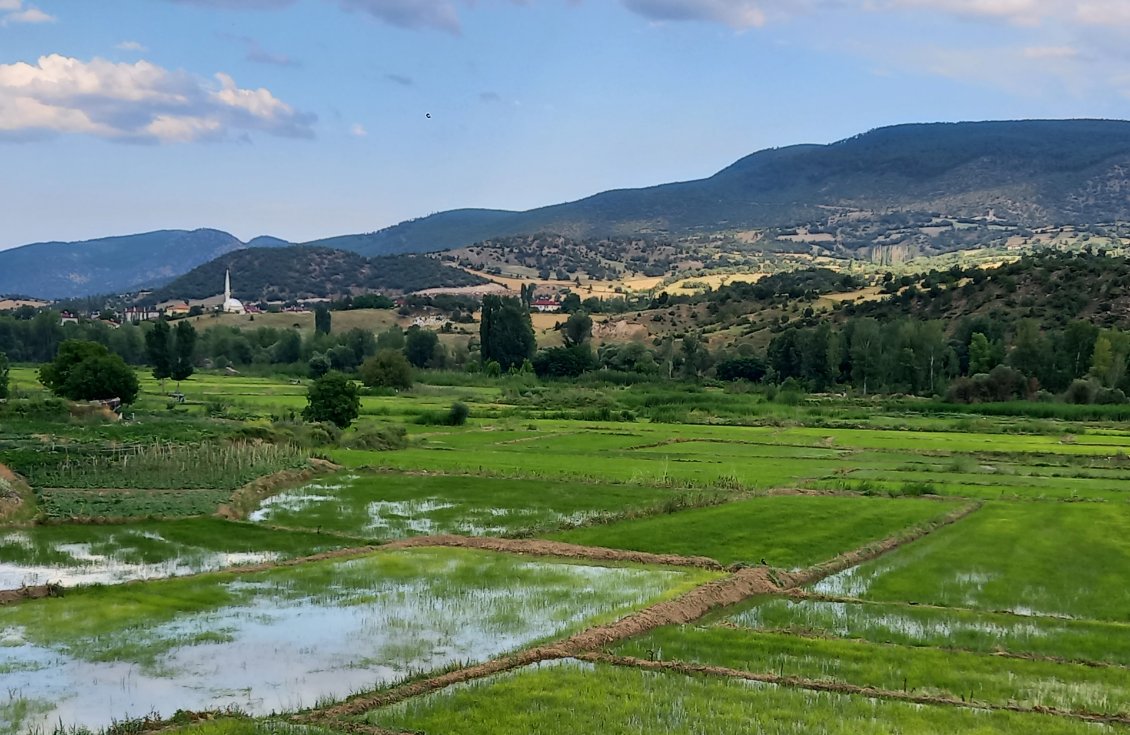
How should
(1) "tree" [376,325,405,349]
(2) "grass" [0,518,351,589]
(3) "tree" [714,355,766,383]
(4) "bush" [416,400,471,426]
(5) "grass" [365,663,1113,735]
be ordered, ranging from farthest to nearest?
1. (1) "tree" [376,325,405,349]
2. (3) "tree" [714,355,766,383]
3. (4) "bush" [416,400,471,426]
4. (2) "grass" [0,518,351,589]
5. (5) "grass" [365,663,1113,735]

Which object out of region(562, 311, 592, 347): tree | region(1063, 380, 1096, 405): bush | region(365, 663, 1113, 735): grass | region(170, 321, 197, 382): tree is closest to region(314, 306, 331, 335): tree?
region(562, 311, 592, 347): tree

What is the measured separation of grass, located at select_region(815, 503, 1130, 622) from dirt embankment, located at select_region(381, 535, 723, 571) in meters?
3.61

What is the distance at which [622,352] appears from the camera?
121 m

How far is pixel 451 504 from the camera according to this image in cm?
3788

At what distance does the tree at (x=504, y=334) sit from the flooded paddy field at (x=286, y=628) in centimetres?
9359

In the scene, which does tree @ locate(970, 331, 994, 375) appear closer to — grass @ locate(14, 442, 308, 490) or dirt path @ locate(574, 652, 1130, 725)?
grass @ locate(14, 442, 308, 490)

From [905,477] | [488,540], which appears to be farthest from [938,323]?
[488,540]

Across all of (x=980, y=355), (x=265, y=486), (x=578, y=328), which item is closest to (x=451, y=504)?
(x=265, y=486)

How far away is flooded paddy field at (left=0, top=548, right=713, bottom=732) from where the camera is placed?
1644 cm

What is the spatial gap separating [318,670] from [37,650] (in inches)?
199

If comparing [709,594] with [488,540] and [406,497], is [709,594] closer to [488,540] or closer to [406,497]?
[488,540]

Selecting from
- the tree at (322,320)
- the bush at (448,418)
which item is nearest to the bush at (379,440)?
the bush at (448,418)

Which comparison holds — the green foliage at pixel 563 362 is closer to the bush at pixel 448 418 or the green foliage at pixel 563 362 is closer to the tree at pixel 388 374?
the tree at pixel 388 374

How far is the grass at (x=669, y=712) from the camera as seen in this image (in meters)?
14.8
